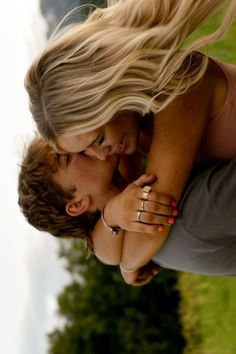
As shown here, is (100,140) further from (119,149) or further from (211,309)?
(211,309)

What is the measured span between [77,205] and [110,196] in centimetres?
11

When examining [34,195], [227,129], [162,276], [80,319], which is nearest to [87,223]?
[34,195]

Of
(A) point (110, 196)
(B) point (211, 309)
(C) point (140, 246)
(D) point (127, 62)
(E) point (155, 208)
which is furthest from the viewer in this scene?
(B) point (211, 309)

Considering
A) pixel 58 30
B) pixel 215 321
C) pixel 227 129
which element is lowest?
pixel 215 321

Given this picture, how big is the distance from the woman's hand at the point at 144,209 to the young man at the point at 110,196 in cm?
2

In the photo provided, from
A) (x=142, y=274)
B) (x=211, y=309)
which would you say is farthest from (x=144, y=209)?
(x=211, y=309)

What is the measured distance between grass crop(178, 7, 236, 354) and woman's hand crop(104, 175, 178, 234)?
2.32m

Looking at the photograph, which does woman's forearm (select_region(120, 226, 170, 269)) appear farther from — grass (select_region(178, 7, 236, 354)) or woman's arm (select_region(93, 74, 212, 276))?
grass (select_region(178, 7, 236, 354))

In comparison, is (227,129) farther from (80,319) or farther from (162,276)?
(80,319)

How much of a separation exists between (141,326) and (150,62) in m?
6.50

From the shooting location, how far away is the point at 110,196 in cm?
234

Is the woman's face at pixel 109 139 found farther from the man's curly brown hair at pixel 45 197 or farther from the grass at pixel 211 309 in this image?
the grass at pixel 211 309

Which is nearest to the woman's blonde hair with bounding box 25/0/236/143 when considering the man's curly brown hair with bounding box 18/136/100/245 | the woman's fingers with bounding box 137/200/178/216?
the woman's fingers with bounding box 137/200/178/216

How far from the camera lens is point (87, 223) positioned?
246cm
